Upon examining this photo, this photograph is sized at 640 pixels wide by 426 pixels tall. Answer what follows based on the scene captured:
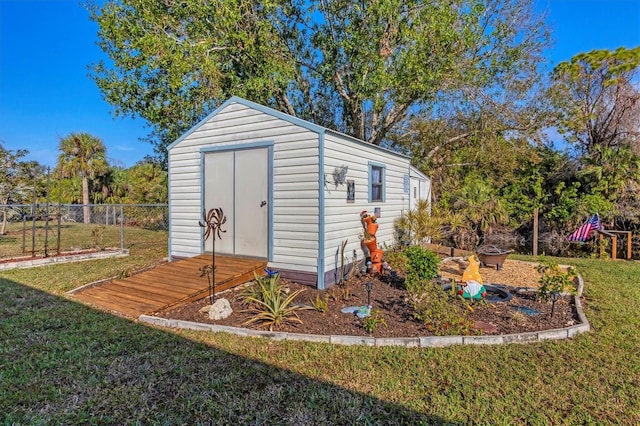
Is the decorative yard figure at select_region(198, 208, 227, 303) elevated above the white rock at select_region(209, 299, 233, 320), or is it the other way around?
the decorative yard figure at select_region(198, 208, 227, 303)

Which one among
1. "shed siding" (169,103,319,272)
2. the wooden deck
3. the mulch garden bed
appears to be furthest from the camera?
"shed siding" (169,103,319,272)

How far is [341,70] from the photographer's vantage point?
11992 mm

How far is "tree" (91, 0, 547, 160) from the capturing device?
9703 millimetres

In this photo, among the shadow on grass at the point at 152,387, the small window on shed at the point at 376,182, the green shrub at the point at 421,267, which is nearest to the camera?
the shadow on grass at the point at 152,387

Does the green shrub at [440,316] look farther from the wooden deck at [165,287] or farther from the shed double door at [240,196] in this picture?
the shed double door at [240,196]

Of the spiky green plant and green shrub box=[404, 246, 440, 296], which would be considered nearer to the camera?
the spiky green plant

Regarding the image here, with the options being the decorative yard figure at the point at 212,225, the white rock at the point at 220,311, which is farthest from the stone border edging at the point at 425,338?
the decorative yard figure at the point at 212,225

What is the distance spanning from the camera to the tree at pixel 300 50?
9703 millimetres

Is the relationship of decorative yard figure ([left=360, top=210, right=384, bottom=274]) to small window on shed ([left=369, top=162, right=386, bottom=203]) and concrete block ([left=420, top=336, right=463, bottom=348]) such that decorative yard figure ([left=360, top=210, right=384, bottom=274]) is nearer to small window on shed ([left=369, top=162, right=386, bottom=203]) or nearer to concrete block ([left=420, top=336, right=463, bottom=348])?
small window on shed ([left=369, top=162, right=386, bottom=203])

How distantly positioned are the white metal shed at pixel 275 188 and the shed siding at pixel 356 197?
2 cm

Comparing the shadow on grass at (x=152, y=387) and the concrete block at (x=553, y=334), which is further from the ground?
the concrete block at (x=553, y=334)

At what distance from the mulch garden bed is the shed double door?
1.03m

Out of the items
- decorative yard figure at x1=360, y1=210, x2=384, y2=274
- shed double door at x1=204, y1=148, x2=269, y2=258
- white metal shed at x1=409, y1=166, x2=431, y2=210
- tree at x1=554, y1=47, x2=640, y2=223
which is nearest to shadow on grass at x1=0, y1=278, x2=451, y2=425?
shed double door at x1=204, y1=148, x2=269, y2=258

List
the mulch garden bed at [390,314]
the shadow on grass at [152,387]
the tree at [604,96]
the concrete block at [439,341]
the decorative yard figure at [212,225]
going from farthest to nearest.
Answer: the tree at [604,96] → the decorative yard figure at [212,225] → the mulch garden bed at [390,314] → the concrete block at [439,341] → the shadow on grass at [152,387]
